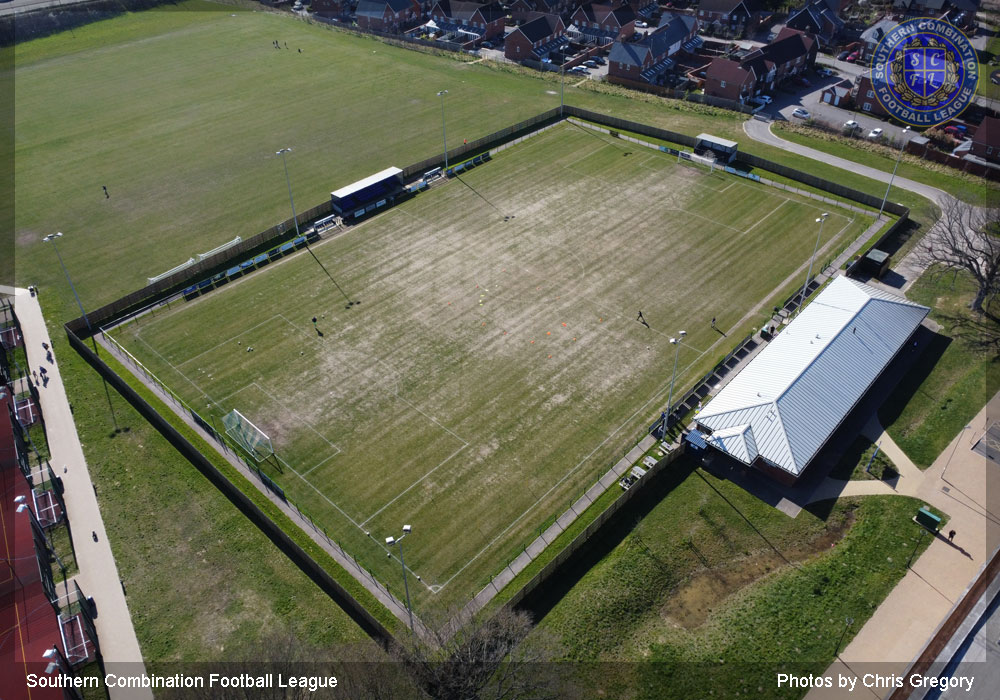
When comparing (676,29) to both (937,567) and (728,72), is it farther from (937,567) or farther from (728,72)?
(937,567)

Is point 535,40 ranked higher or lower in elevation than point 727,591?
higher

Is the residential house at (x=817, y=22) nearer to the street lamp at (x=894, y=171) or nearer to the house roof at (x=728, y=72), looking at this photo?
the house roof at (x=728, y=72)

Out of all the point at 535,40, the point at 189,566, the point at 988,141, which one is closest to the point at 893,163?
the point at 988,141

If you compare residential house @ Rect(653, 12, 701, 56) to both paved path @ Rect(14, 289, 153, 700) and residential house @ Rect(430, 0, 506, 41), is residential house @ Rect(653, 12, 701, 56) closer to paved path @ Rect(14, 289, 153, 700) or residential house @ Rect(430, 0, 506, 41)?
residential house @ Rect(430, 0, 506, 41)

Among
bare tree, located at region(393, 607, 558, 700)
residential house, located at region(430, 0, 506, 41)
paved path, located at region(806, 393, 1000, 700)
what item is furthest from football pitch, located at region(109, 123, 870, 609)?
residential house, located at region(430, 0, 506, 41)

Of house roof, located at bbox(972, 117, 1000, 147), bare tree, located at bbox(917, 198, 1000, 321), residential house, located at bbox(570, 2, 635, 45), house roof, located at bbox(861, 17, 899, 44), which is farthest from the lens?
residential house, located at bbox(570, 2, 635, 45)

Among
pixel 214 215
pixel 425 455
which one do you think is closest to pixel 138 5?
pixel 214 215

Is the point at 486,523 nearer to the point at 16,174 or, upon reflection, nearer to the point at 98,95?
the point at 16,174
